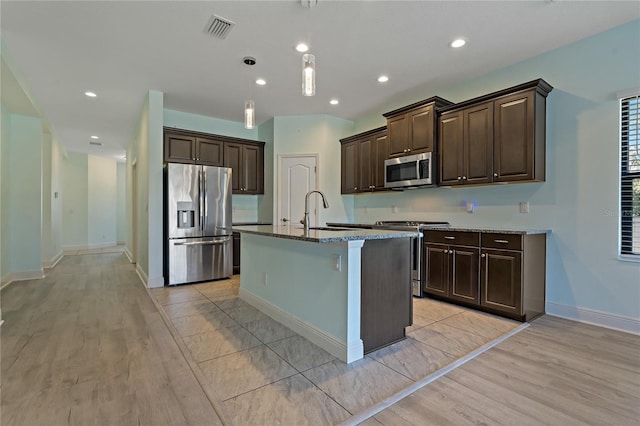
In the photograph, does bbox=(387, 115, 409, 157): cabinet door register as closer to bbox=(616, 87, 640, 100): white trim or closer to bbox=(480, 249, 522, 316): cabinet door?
bbox=(480, 249, 522, 316): cabinet door

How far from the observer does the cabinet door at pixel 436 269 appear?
3.65 m

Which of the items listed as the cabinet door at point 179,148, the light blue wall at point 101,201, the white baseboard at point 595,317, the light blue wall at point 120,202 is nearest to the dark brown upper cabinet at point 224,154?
the cabinet door at point 179,148

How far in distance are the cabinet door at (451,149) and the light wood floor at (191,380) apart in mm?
1838

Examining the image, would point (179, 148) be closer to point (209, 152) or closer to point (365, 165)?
point (209, 152)

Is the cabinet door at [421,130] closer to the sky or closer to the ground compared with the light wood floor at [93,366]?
closer to the sky

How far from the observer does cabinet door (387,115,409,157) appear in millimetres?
4277

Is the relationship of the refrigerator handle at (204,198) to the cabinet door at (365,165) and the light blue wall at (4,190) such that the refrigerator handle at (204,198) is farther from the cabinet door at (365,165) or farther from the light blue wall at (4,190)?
the light blue wall at (4,190)

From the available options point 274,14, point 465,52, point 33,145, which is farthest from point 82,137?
point 465,52

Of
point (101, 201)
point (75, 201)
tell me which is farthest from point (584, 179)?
point (75, 201)

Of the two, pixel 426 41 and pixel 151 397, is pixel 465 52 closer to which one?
pixel 426 41

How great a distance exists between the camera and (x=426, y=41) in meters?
3.10

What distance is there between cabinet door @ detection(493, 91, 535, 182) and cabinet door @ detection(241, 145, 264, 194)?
13.0 feet

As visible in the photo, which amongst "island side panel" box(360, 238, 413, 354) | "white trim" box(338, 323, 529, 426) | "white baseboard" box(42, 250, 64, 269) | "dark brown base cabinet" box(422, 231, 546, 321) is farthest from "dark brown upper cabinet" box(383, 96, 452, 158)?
"white baseboard" box(42, 250, 64, 269)

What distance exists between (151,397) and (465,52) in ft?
13.5
